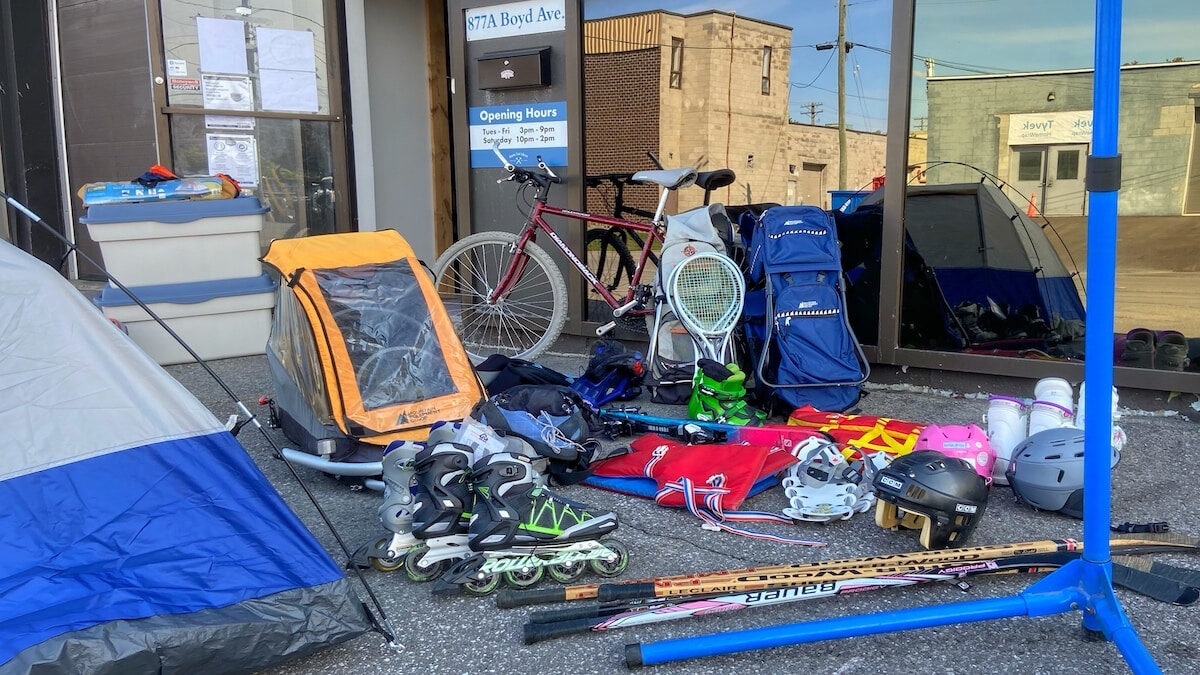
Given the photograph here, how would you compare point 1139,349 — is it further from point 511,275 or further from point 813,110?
point 511,275

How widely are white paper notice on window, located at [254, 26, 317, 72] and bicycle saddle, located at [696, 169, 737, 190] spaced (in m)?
3.47

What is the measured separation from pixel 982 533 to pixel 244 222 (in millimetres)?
4779

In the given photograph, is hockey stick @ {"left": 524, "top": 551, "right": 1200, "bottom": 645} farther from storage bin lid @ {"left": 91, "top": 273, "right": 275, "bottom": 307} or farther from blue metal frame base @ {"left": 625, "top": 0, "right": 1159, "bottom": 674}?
storage bin lid @ {"left": 91, "top": 273, "right": 275, "bottom": 307}

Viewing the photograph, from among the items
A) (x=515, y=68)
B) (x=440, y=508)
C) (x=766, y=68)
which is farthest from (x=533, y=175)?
(x=440, y=508)

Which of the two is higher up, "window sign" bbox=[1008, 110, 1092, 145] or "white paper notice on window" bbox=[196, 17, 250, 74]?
"white paper notice on window" bbox=[196, 17, 250, 74]

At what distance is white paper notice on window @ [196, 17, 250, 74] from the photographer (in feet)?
21.9

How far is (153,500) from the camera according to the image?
2.38 metres

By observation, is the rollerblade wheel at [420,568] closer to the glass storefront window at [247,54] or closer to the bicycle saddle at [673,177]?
the bicycle saddle at [673,177]

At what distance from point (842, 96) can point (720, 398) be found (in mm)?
2414

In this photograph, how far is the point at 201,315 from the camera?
584 cm

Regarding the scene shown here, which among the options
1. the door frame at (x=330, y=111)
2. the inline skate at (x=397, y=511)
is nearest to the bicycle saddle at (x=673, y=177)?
the inline skate at (x=397, y=511)

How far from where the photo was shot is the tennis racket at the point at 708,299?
190 inches

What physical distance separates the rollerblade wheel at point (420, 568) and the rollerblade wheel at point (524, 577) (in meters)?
0.24

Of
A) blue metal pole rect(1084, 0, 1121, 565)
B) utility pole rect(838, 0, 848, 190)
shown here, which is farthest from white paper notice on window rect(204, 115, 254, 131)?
blue metal pole rect(1084, 0, 1121, 565)
